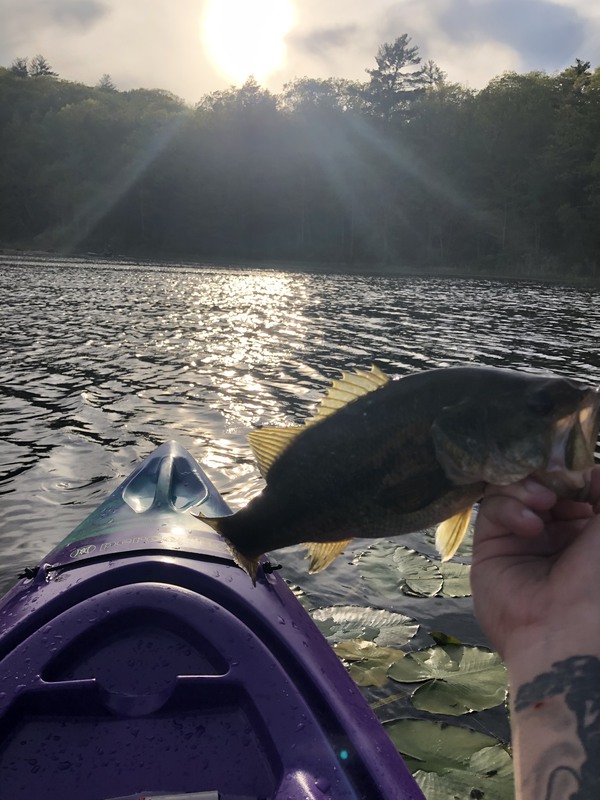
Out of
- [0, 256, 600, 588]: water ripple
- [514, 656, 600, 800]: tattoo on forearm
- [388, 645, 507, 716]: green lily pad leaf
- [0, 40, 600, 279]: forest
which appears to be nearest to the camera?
Result: [514, 656, 600, 800]: tattoo on forearm

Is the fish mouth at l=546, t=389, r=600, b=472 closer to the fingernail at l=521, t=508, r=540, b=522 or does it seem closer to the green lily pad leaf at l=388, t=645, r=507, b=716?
the fingernail at l=521, t=508, r=540, b=522

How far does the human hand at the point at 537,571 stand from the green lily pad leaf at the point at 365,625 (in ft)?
8.94

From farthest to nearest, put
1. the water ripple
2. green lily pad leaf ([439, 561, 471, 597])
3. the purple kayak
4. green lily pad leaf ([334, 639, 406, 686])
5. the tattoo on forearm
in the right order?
the water ripple
green lily pad leaf ([439, 561, 471, 597])
green lily pad leaf ([334, 639, 406, 686])
the purple kayak
the tattoo on forearm

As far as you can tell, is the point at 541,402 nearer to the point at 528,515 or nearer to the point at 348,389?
the point at 528,515

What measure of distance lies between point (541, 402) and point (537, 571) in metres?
0.77

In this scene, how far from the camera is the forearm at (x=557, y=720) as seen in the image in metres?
1.93

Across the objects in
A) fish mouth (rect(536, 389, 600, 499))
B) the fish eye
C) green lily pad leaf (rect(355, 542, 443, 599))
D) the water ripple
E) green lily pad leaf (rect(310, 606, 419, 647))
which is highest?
the fish eye

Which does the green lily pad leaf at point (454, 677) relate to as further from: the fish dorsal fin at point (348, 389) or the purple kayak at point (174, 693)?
the fish dorsal fin at point (348, 389)

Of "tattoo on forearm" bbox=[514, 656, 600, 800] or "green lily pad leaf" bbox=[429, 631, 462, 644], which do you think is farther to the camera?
"green lily pad leaf" bbox=[429, 631, 462, 644]

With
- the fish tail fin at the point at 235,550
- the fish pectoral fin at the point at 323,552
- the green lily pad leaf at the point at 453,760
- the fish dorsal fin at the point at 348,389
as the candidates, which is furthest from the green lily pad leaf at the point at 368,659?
the fish dorsal fin at the point at 348,389

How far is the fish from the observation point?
7.07 feet

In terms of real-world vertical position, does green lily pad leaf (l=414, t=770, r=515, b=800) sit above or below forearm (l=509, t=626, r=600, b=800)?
below

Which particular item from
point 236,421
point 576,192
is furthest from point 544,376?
point 576,192

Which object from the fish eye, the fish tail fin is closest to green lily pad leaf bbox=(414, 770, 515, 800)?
the fish tail fin
